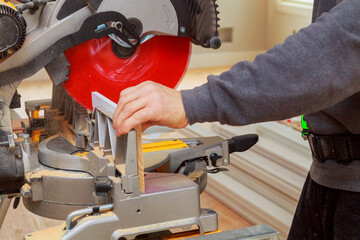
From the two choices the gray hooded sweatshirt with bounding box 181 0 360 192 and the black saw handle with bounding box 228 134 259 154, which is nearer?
the gray hooded sweatshirt with bounding box 181 0 360 192

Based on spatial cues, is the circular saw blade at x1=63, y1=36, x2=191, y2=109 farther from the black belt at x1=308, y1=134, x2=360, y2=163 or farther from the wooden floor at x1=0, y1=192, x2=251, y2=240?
the wooden floor at x1=0, y1=192, x2=251, y2=240

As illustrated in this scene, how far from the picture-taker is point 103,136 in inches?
44.7

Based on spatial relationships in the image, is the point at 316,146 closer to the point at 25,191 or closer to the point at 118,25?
the point at 118,25

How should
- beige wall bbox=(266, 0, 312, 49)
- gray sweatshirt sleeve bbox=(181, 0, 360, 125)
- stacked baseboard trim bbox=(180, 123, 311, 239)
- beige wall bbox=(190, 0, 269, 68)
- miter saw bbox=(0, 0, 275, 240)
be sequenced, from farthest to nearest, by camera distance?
beige wall bbox=(190, 0, 269, 68)
beige wall bbox=(266, 0, 312, 49)
stacked baseboard trim bbox=(180, 123, 311, 239)
miter saw bbox=(0, 0, 275, 240)
gray sweatshirt sleeve bbox=(181, 0, 360, 125)

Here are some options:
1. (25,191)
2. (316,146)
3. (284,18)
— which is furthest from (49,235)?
(284,18)

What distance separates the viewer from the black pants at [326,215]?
126cm

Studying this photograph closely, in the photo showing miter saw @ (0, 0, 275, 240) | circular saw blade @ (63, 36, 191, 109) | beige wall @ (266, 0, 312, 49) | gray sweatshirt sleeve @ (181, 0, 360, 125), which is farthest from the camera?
beige wall @ (266, 0, 312, 49)

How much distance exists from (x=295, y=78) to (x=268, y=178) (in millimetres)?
1603

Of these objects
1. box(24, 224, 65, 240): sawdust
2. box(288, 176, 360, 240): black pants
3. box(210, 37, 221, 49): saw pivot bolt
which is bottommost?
box(288, 176, 360, 240): black pants

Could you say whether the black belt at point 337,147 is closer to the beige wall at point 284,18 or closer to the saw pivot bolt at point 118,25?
the saw pivot bolt at point 118,25

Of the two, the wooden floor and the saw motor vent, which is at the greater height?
the saw motor vent

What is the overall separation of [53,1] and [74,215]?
49 cm

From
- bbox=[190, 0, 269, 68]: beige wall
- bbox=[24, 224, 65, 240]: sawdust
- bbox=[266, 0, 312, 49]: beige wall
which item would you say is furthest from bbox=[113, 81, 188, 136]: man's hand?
bbox=[190, 0, 269, 68]: beige wall

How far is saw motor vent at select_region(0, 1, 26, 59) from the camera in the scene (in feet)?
3.53
